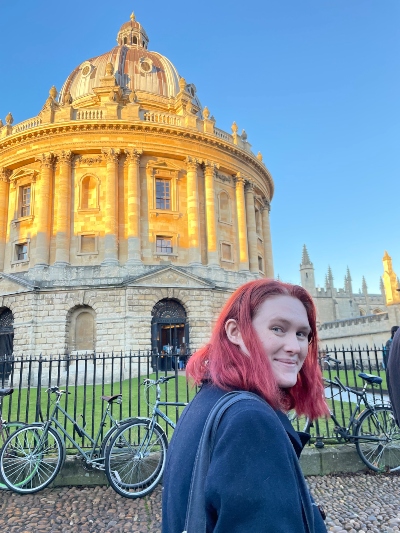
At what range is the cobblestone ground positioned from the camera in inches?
170

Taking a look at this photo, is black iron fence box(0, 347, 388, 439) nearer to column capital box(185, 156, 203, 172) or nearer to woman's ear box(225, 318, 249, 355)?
woman's ear box(225, 318, 249, 355)

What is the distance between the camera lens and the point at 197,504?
3.93 ft

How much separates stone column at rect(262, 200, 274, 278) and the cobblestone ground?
2540 centimetres

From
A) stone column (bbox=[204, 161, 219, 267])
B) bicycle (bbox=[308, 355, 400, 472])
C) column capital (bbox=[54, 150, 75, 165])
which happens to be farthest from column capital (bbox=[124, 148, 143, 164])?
bicycle (bbox=[308, 355, 400, 472])

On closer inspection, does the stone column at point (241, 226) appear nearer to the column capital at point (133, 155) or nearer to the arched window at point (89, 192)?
the column capital at point (133, 155)

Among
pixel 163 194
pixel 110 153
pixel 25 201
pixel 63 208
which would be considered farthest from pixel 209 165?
pixel 25 201

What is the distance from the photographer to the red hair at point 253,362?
4.64 ft

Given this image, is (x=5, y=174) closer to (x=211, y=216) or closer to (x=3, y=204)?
(x=3, y=204)

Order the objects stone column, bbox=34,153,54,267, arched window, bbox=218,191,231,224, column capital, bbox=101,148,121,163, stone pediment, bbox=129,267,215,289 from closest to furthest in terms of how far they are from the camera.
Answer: stone pediment, bbox=129,267,215,289 < stone column, bbox=34,153,54,267 < column capital, bbox=101,148,121,163 < arched window, bbox=218,191,231,224

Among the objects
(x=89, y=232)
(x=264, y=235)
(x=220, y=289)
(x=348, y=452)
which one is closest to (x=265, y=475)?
(x=348, y=452)

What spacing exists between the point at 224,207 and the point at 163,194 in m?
4.66

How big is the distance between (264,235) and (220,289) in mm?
9673

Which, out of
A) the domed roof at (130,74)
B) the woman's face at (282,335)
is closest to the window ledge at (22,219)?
the domed roof at (130,74)

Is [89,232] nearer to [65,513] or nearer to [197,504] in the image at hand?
[65,513]
